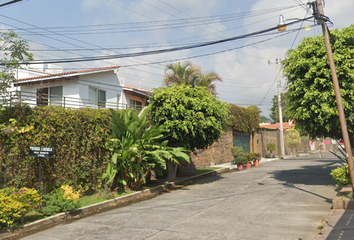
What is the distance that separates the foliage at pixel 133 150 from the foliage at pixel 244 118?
15041mm

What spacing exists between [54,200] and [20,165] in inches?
65.4

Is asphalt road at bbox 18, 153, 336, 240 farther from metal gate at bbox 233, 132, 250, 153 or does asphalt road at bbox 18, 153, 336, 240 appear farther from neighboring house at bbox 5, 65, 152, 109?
metal gate at bbox 233, 132, 250, 153

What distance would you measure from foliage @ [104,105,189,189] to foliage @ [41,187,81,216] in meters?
2.62

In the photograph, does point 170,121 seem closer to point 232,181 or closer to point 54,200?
point 232,181

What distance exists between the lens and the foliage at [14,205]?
8.45 metres

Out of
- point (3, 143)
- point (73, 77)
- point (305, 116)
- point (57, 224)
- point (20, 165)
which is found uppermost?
point (73, 77)

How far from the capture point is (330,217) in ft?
29.5

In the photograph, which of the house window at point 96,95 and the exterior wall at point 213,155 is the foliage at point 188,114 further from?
the house window at point 96,95

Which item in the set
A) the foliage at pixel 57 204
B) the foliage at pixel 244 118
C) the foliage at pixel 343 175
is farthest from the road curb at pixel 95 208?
the foliage at pixel 244 118

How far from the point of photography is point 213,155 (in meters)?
25.8

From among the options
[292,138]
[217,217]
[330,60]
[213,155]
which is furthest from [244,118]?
[217,217]

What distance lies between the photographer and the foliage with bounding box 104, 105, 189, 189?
44.9 feet

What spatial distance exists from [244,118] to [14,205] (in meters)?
25.6

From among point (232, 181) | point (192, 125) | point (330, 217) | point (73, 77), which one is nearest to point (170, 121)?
→ point (192, 125)
